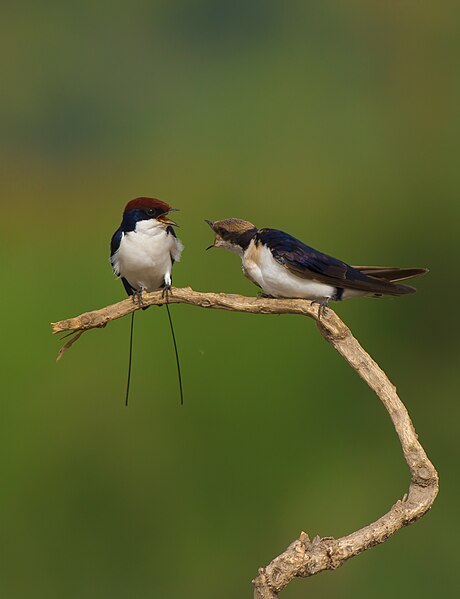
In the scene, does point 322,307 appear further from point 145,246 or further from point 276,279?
point 145,246

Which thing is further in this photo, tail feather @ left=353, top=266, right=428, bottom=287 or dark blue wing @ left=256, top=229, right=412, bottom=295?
tail feather @ left=353, top=266, right=428, bottom=287

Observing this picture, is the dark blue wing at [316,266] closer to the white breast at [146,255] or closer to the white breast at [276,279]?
the white breast at [276,279]

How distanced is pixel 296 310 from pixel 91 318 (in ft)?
1.60

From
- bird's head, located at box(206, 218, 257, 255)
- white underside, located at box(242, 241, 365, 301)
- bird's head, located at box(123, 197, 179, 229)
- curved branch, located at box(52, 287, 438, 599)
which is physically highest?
bird's head, located at box(123, 197, 179, 229)

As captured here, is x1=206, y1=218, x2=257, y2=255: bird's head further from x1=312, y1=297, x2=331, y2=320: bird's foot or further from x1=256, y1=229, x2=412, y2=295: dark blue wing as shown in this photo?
x1=312, y1=297, x2=331, y2=320: bird's foot

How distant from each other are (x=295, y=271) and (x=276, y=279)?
2.1 inches

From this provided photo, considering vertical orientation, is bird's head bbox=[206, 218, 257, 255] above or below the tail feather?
above

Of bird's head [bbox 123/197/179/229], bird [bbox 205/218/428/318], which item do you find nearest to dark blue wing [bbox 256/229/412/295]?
bird [bbox 205/218/428/318]

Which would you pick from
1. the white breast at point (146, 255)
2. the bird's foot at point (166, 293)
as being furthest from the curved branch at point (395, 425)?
the white breast at point (146, 255)

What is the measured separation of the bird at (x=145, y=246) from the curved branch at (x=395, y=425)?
13cm

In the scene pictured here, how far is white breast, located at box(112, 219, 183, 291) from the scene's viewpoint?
2.55 m

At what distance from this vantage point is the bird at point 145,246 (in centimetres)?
252

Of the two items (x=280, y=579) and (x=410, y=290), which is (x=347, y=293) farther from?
(x=280, y=579)

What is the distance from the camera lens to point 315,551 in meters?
2.33
